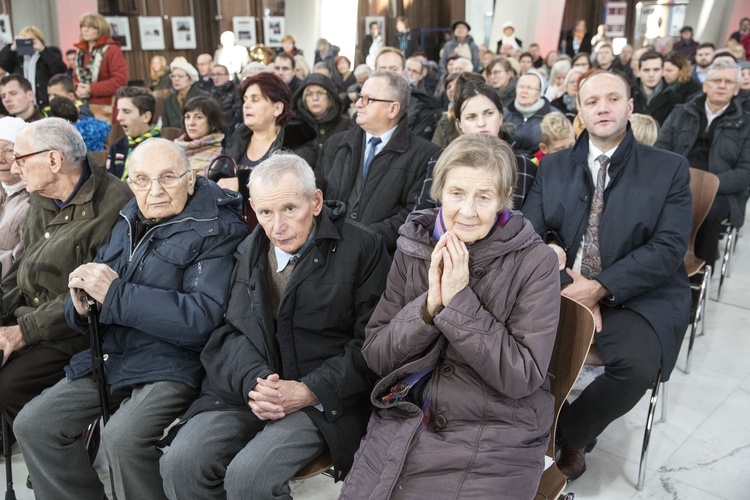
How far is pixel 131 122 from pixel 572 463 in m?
3.36

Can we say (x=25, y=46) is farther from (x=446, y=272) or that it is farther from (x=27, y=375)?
(x=446, y=272)

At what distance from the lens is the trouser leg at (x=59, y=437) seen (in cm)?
228

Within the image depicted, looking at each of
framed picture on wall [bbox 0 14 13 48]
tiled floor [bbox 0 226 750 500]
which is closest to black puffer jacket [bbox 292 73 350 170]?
tiled floor [bbox 0 226 750 500]

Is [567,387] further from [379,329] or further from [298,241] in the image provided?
[298,241]

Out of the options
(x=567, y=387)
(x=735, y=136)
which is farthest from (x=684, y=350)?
(x=567, y=387)

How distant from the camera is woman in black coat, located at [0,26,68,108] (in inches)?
283

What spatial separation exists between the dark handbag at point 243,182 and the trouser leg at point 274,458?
3.69ft

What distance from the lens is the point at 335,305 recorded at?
215 centimetres

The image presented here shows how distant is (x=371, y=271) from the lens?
221 cm

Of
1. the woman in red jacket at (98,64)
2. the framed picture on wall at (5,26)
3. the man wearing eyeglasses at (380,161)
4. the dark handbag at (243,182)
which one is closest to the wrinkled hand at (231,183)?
the dark handbag at (243,182)

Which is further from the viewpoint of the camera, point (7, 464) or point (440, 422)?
point (7, 464)

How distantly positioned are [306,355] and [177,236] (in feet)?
2.11

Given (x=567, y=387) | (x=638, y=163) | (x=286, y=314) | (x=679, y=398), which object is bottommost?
(x=679, y=398)

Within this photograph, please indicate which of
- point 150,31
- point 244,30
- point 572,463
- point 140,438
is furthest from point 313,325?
point 244,30
